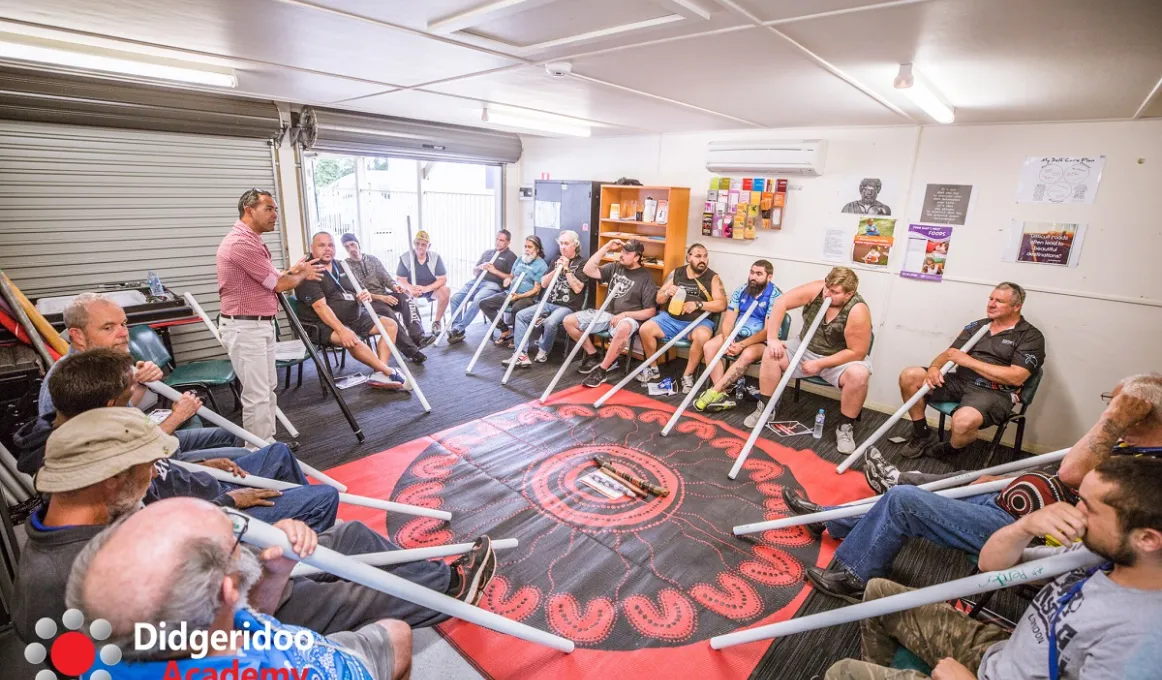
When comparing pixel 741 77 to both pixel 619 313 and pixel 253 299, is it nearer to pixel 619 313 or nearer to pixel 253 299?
pixel 619 313

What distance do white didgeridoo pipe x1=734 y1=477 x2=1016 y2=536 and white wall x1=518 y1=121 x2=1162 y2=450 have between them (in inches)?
92.5

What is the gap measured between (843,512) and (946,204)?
2.97 metres

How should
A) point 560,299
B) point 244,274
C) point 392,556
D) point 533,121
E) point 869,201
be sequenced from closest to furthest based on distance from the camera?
point 392,556 < point 244,274 < point 869,201 < point 533,121 < point 560,299

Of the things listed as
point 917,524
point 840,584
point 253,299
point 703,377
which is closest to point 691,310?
point 703,377

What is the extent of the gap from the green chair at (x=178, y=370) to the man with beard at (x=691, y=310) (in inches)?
134

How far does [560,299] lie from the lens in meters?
5.66

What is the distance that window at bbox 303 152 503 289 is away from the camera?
7.18m

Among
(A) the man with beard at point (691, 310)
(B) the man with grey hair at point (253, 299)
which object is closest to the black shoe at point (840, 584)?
(A) the man with beard at point (691, 310)

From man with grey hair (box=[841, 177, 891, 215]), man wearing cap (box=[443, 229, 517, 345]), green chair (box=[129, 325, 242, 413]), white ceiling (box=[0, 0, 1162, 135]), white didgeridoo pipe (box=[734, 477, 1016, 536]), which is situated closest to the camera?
white ceiling (box=[0, 0, 1162, 135])

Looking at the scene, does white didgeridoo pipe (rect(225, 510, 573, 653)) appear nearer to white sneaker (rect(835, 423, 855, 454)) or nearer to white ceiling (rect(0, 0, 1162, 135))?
white ceiling (rect(0, 0, 1162, 135))

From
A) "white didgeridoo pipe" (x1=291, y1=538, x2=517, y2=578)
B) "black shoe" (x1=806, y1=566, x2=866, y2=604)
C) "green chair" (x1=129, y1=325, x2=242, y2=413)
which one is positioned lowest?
"black shoe" (x1=806, y1=566, x2=866, y2=604)

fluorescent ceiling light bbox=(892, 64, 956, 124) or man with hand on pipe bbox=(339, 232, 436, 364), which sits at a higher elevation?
fluorescent ceiling light bbox=(892, 64, 956, 124)

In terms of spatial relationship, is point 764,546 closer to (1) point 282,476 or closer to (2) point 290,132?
(1) point 282,476

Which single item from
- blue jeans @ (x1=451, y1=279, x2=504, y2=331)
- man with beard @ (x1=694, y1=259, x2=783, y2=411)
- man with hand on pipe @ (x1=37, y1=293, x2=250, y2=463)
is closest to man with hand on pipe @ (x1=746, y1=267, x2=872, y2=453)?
man with beard @ (x1=694, y1=259, x2=783, y2=411)
